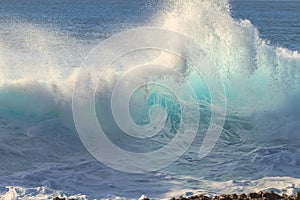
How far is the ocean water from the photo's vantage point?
943 centimetres

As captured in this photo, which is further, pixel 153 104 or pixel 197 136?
pixel 153 104

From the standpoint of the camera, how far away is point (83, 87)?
14539 millimetres

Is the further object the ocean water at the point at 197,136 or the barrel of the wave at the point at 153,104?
the barrel of the wave at the point at 153,104

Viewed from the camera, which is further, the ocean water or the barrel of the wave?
the barrel of the wave

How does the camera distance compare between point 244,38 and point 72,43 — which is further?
point 72,43

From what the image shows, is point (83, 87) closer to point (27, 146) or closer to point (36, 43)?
point (27, 146)

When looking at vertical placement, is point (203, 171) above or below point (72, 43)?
below

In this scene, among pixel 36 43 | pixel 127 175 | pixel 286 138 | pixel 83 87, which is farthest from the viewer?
pixel 36 43

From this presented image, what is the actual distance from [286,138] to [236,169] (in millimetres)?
2601

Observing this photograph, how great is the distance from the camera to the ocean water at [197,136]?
30.9ft

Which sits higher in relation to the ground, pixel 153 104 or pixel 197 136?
pixel 153 104

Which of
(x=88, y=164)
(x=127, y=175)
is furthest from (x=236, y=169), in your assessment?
(x=88, y=164)

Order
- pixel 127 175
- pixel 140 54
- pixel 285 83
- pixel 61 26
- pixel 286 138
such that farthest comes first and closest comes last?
pixel 61 26 < pixel 140 54 < pixel 285 83 < pixel 286 138 < pixel 127 175

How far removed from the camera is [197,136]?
12.9m
